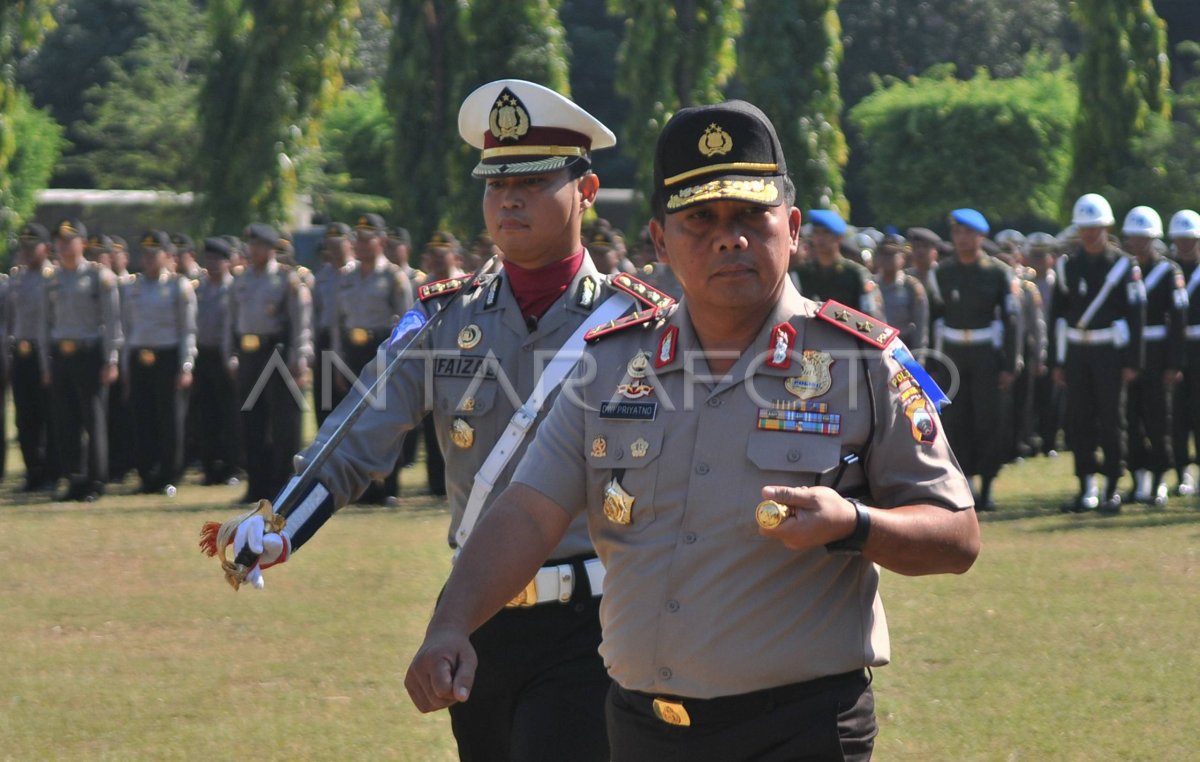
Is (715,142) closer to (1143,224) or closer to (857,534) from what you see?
(857,534)

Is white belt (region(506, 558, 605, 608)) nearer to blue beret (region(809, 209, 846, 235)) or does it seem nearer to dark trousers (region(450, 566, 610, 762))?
dark trousers (region(450, 566, 610, 762))

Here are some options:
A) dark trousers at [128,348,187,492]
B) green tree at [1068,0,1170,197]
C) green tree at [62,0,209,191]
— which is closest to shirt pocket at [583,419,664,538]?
dark trousers at [128,348,187,492]

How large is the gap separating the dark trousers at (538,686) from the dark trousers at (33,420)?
514 inches

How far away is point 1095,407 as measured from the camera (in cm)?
1369

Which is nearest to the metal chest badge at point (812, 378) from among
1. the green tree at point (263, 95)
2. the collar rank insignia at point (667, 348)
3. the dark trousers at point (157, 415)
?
the collar rank insignia at point (667, 348)

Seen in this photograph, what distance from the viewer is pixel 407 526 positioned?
1354 cm

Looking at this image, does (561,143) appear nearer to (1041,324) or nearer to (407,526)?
(407,526)

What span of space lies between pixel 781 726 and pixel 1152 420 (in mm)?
11638

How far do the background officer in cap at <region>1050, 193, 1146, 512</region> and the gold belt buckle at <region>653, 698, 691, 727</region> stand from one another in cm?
1065

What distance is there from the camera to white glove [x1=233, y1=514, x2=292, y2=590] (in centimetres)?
395

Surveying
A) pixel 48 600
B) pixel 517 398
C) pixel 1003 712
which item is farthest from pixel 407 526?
pixel 517 398

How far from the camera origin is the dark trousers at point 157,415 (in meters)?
16.2

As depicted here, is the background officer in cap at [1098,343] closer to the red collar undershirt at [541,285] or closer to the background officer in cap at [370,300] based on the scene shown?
the background officer in cap at [370,300]

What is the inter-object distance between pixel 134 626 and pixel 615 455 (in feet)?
22.1
